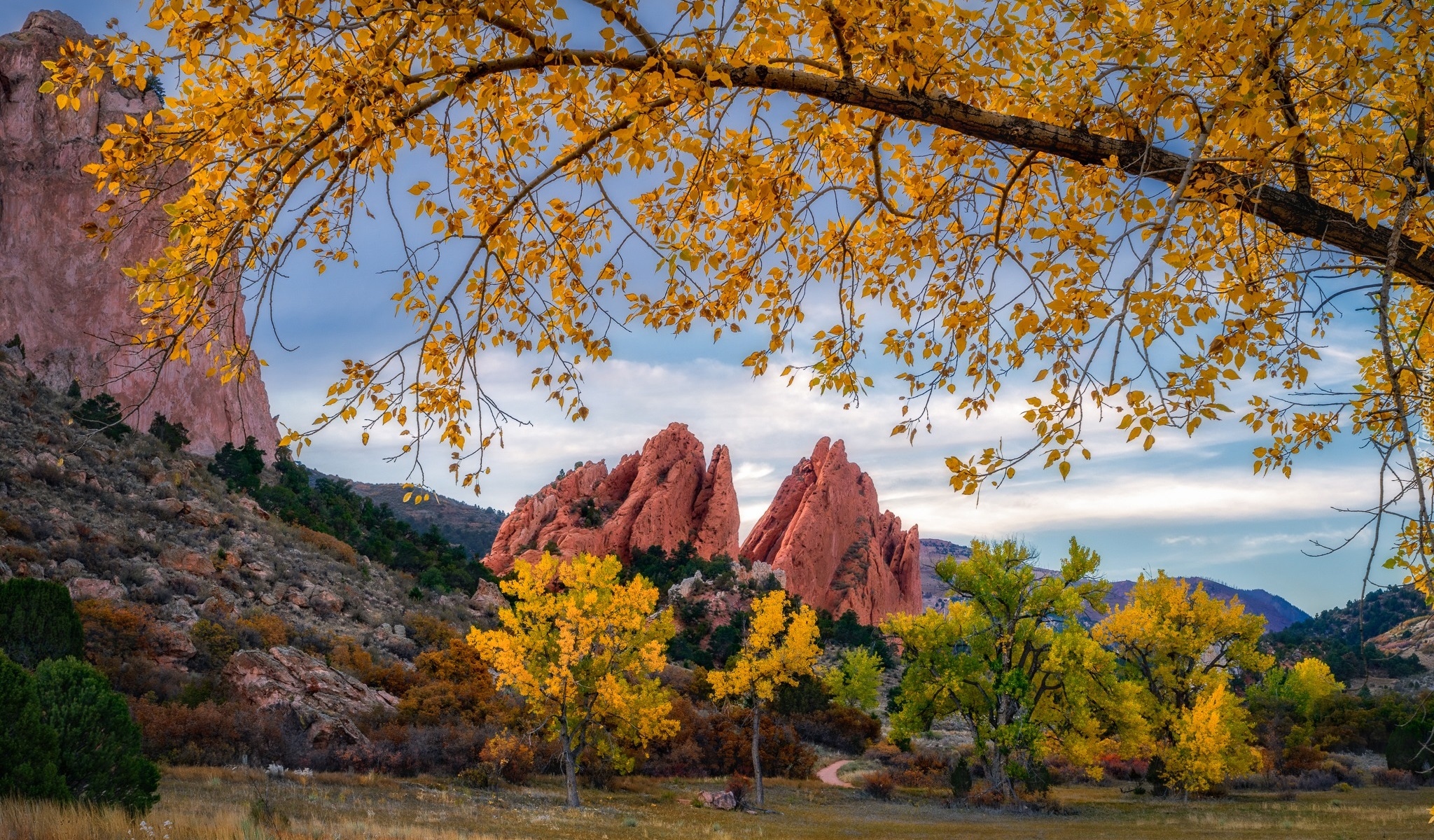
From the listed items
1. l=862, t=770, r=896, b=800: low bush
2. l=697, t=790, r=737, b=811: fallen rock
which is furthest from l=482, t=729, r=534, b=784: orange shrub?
l=862, t=770, r=896, b=800: low bush

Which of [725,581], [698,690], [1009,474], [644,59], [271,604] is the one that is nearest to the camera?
[1009,474]

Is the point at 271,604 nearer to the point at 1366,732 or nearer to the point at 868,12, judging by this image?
the point at 868,12

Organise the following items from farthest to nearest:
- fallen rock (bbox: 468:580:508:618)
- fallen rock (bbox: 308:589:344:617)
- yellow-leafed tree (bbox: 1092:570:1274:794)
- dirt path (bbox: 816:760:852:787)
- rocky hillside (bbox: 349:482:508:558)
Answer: rocky hillside (bbox: 349:482:508:558) < fallen rock (bbox: 468:580:508:618) < fallen rock (bbox: 308:589:344:617) < dirt path (bbox: 816:760:852:787) < yellow-leafed tree (bbox: 1092:570:1274:794)

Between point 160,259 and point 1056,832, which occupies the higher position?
point 160,259

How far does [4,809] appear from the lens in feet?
22.1

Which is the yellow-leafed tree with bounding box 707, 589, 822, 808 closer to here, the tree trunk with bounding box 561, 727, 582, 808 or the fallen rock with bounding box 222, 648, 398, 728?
the tree trunk with bounding box 561, 727, 582, 808

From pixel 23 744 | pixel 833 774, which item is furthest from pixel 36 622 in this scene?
pixel 833 774

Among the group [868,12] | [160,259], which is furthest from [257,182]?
[868,12]

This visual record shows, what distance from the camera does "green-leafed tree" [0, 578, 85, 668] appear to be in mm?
15398

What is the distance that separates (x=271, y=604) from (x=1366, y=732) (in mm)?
51912

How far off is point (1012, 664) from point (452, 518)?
3625 inches

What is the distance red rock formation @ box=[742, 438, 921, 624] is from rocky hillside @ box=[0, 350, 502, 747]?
141 ft

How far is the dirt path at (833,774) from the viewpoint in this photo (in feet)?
96.4

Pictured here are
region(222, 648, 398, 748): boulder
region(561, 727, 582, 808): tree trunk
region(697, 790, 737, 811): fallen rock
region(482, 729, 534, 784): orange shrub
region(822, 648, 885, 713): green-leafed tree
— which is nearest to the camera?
region(561, 727, 582, 808): tree trunk
